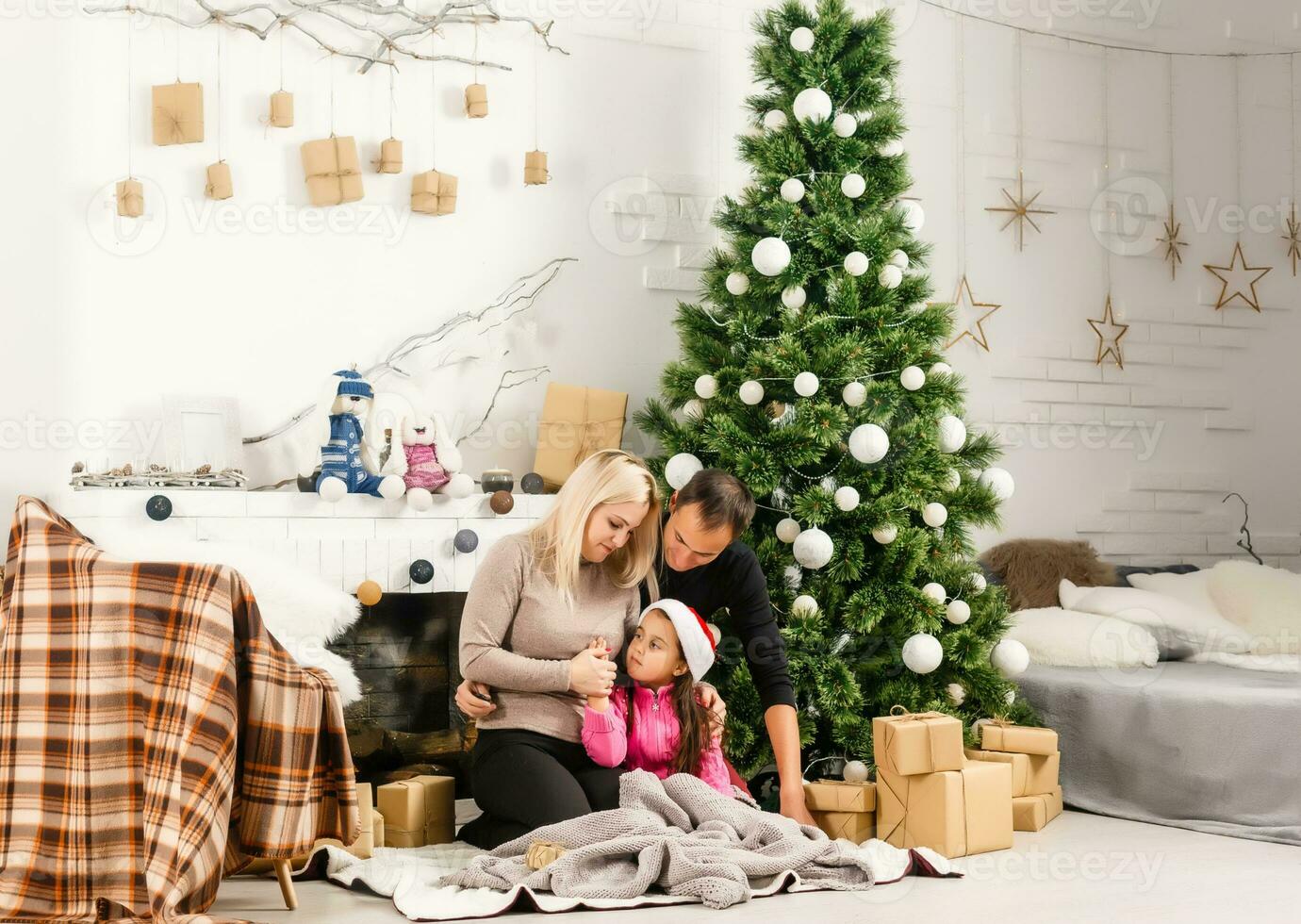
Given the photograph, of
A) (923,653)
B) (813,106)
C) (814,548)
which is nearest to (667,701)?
(814,548)

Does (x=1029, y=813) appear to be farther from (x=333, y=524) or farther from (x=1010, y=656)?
(x=333, y=524)

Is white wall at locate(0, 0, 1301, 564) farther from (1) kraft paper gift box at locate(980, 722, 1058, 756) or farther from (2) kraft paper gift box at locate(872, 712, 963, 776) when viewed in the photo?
(2) kraft paper gift box at locate(872, 712, 963, 776)

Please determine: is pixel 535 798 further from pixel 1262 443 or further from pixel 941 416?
pixel 1262 443

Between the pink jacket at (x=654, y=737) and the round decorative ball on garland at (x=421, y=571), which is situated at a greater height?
the round decorative ball on garland at (x=421, y=571)

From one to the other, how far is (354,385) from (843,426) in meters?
1.31

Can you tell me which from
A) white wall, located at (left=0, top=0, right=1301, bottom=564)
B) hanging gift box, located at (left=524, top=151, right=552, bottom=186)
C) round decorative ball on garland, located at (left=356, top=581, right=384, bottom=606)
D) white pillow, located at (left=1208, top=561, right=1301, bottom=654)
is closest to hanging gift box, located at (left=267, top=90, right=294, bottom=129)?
white wall, located at (left=0, top=0, right=1301, bottom=564)

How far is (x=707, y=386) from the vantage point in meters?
3.28

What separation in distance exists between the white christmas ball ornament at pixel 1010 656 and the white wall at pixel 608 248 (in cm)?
113

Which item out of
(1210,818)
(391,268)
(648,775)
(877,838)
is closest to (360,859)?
(648,775)

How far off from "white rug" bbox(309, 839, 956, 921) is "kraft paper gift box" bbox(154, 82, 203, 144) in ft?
6.59

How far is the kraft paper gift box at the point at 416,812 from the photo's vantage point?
281 cm

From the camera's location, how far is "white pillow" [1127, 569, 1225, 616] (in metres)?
3.86

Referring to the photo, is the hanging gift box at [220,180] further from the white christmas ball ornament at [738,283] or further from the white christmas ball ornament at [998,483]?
the white christmas ball ornament at [998,483]

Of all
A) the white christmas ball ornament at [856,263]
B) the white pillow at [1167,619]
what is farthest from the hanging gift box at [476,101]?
the white pillow at [1167,619]
